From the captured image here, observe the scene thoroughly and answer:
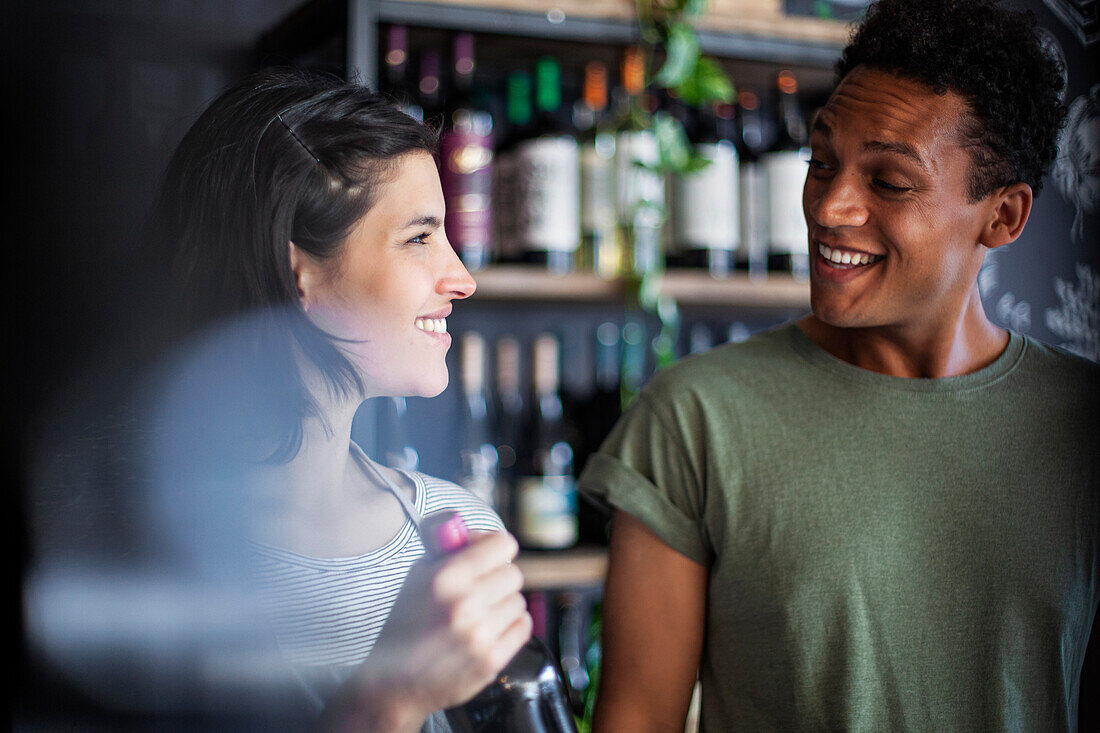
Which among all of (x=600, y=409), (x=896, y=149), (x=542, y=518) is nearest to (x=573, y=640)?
(x=542, y=518)

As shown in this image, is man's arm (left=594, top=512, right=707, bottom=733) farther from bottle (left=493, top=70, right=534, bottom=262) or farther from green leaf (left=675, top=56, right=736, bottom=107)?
green leaf (left=675, top=56, right=736, bottom=107)

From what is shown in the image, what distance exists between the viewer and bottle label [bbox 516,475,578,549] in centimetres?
75

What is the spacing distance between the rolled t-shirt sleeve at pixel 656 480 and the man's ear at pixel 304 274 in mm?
344

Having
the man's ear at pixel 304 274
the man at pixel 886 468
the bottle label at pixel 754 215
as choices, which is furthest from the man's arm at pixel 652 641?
the bottle label at pixel 754 215

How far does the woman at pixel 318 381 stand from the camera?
279mm

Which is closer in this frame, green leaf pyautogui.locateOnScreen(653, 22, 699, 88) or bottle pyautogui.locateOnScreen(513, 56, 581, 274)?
bottle pyautogui.locateOnScreen(513, 56, 581, 274)

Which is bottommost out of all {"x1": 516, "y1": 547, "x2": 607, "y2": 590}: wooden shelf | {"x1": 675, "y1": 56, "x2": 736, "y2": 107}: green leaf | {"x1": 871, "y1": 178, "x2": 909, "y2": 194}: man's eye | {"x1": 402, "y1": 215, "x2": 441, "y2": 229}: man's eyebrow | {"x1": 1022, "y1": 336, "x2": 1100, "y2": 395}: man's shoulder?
{"x1": 516, "y1": 547, "x2": 607, "y2": 590}: wooden shelf

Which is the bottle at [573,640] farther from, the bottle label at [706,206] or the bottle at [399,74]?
the bottle at [399,74]

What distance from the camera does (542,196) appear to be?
0.61 meters

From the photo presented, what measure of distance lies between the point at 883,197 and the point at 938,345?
15 centimetres

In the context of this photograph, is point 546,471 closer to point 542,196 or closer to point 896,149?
point 542,196

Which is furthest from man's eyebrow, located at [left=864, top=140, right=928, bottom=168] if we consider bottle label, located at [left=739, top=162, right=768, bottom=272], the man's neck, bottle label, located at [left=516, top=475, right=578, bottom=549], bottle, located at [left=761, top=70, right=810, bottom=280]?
bottle label, located at [left=739, top=162, right=768, bottom=272]

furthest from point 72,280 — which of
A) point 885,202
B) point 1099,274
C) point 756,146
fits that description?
point 756,146

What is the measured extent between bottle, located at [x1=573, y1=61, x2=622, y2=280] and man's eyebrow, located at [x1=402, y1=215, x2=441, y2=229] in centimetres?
→ 43
